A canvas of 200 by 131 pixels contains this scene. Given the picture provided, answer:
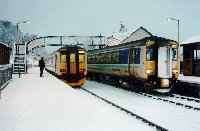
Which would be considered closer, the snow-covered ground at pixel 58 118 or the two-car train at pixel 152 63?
the snow-covered ground at pixel 58 118

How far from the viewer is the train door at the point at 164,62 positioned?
22219 millimetres

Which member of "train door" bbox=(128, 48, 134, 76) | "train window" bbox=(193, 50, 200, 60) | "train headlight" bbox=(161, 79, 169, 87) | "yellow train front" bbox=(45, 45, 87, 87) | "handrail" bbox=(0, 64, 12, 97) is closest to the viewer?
"handrail" bbox=(0, 64, 12, 97)

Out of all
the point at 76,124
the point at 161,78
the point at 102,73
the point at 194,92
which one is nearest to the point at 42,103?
the point at 76,124

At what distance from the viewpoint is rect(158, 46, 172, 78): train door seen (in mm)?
22219

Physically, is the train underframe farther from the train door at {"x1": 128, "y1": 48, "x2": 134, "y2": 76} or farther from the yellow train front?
the yellow train front

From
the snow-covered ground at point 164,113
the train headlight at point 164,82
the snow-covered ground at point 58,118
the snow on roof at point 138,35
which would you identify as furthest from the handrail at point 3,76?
the snow on roof at point 138,35

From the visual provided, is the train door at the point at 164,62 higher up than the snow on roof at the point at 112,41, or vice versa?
the snow on roof at the point at 112,41

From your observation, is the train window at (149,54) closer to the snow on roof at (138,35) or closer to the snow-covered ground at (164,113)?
the snow-covered ground at (164,113)

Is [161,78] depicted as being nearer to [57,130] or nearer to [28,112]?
[28,112]

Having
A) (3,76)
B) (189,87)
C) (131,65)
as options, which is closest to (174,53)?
(189,87)

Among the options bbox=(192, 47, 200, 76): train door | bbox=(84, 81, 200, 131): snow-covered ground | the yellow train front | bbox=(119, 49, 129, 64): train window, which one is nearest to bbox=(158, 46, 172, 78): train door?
bbox=(84, 81, 200, 131): snow-covered ground

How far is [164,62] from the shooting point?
22453 mm

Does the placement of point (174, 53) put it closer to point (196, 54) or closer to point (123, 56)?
point (123, 56)

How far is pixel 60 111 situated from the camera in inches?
488
